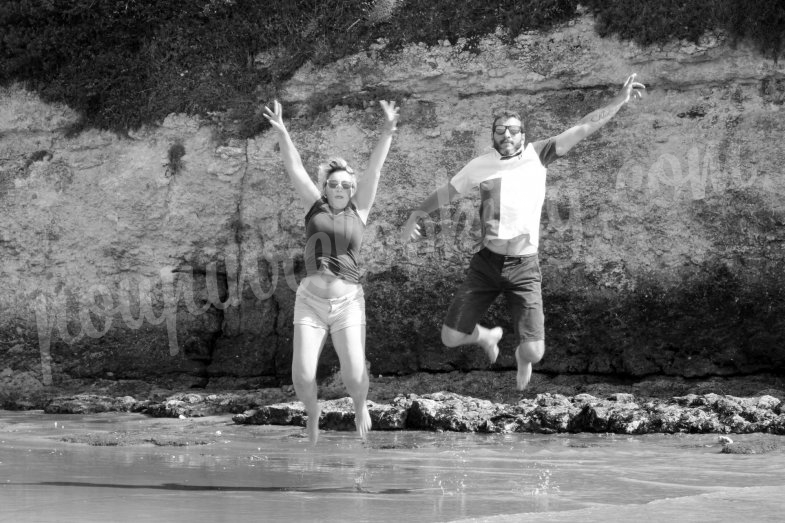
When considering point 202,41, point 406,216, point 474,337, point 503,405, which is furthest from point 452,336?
point 202,41

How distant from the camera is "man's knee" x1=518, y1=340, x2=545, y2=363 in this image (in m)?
7.86

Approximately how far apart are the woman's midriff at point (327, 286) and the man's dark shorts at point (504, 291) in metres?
1.00

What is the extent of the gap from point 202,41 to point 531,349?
8.61 meters

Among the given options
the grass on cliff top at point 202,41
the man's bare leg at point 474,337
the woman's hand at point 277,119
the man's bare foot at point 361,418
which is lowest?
the man's bare foot at point 361,418

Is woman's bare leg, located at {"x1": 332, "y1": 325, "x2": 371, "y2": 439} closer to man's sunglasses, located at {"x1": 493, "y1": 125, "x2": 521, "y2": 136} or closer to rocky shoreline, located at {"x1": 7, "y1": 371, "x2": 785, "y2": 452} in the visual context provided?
man's sunglasses, located at {"x1": 493, "y1": 125, "x2": 521, "y2": 136}

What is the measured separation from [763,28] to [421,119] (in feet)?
12.9

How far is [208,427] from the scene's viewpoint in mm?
10852

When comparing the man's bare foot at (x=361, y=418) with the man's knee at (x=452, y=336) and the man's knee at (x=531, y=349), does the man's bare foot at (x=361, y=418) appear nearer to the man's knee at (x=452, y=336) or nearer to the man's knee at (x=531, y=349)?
the man's knee at (x=452, y=336)

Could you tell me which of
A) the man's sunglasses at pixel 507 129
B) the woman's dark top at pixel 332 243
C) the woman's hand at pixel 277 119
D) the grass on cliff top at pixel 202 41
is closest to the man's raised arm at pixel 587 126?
the man's sunglasses at pixel 507 129

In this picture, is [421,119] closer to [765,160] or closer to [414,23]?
[414,23]

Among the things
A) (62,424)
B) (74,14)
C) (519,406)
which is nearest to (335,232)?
(519,406)

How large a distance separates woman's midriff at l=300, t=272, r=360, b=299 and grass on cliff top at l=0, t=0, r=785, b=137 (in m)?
7.00

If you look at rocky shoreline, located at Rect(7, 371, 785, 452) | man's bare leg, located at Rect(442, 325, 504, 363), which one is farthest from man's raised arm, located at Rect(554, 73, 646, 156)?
rocky shoreline, located at Rect(7, 371, 785, 452)

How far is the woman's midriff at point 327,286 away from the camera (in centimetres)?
724
